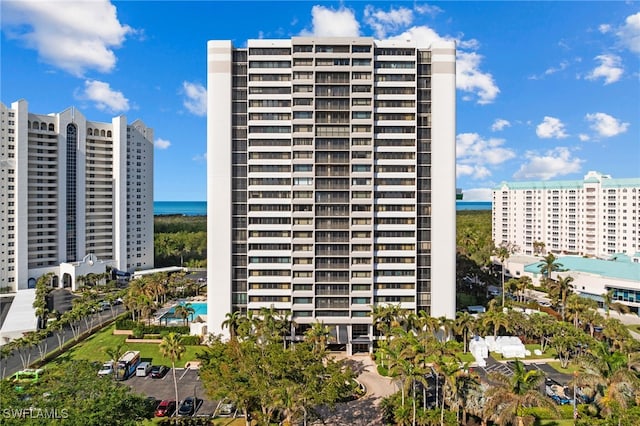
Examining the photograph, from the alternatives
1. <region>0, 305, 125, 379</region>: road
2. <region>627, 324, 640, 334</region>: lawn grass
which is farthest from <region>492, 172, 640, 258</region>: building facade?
<region>0, 305, 125, 379</region>: road

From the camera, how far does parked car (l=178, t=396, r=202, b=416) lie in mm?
34862

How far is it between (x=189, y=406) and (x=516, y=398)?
27.1 meters

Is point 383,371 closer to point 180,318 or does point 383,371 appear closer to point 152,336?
point 152,336

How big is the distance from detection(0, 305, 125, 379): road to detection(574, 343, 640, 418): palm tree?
55905mm

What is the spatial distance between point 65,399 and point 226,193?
32.3 metres

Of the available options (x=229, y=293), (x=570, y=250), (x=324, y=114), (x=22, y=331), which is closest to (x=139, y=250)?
(x=22, y=331)

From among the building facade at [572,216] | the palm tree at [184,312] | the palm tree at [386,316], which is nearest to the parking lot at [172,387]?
the palm tree at [184,312]

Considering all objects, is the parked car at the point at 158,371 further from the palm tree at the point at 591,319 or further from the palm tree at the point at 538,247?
the palm tree at the point at 538,247

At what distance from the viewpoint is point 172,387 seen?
40.6m

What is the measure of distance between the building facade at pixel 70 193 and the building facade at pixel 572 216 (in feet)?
367

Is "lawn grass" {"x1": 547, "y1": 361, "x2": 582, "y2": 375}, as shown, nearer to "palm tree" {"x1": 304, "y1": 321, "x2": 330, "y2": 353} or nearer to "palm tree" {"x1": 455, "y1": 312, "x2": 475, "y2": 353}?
"palm tree" {"x1": 455, "y1": 312, "x2": 475, "y2": 353}

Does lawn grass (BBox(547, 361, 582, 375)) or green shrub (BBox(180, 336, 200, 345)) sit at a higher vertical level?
green shrub (BBox(180, 336, 200, 345))

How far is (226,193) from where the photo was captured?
5281 centimetres

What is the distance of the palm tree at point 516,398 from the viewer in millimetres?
28203
